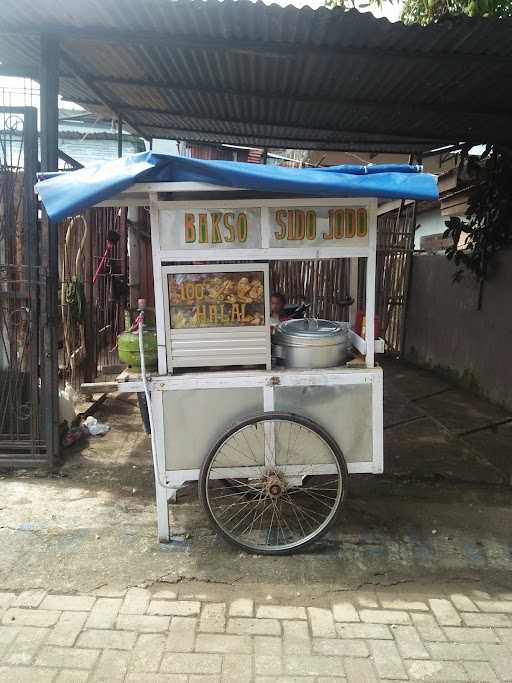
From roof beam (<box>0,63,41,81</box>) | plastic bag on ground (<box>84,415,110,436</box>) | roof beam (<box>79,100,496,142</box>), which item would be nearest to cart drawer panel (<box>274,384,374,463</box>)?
plastic bag on ground (<box>84,415,110,436</box>)

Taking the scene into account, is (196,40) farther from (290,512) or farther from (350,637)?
(350,637)

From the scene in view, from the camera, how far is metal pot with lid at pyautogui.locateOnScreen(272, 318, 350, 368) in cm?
297

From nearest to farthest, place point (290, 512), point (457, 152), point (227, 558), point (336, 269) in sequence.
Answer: point (227, 558), point (290, 512), point (457, 152), point (336, 269)

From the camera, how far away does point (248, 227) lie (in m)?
2.83

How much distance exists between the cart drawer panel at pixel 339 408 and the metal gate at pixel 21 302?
197cm

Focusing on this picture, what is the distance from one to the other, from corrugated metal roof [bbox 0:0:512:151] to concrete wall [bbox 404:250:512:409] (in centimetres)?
178

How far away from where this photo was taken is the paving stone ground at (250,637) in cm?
213

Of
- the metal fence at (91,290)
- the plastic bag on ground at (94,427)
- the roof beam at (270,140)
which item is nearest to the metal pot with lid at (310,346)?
the metal fence at (91,290)

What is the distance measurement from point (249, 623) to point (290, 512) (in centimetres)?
97

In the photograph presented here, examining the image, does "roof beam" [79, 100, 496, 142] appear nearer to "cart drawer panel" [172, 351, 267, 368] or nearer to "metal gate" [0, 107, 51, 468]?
"metal gate" [0, 107, 51, 468]

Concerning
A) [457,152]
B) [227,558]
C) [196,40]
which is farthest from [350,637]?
[457,152]

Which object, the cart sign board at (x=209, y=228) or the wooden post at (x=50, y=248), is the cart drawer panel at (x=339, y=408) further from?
the wooden post at (x=50, y=248)

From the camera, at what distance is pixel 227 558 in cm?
290

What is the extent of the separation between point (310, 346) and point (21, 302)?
7.70ft
